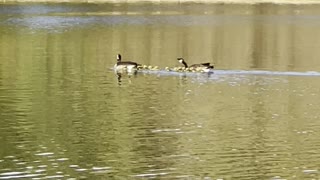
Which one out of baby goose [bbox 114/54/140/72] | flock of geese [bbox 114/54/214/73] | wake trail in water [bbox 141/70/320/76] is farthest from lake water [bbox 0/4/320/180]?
baby goose [bbox 114/54/140/72]

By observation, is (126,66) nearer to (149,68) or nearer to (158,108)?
(149,68)

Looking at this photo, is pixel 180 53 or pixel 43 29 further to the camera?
pixel 43 29

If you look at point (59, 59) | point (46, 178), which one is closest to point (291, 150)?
point (46, 178)

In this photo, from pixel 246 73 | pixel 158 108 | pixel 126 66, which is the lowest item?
pixel 158 108

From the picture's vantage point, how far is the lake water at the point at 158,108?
16656 mm

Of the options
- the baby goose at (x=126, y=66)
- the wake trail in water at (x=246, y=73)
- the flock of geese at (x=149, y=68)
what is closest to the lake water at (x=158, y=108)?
the wake trail in water at (x=246, y=73)

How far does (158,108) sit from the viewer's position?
23.0 metres

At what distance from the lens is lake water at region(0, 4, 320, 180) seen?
16656 millimetres

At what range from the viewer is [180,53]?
38125 mm

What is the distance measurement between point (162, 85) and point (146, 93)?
1.88 metres

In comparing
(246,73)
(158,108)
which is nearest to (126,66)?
(246,73)

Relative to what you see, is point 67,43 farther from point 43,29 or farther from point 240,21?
point 240,21

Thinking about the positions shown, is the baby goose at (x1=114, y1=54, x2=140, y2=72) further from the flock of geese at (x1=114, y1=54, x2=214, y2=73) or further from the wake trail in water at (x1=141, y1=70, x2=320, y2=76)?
the wake trail in water at (x1=141, y1=70, x2=320, y2=76)

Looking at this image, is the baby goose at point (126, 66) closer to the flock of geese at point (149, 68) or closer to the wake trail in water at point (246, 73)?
the flock of geese at point (149, 68)
